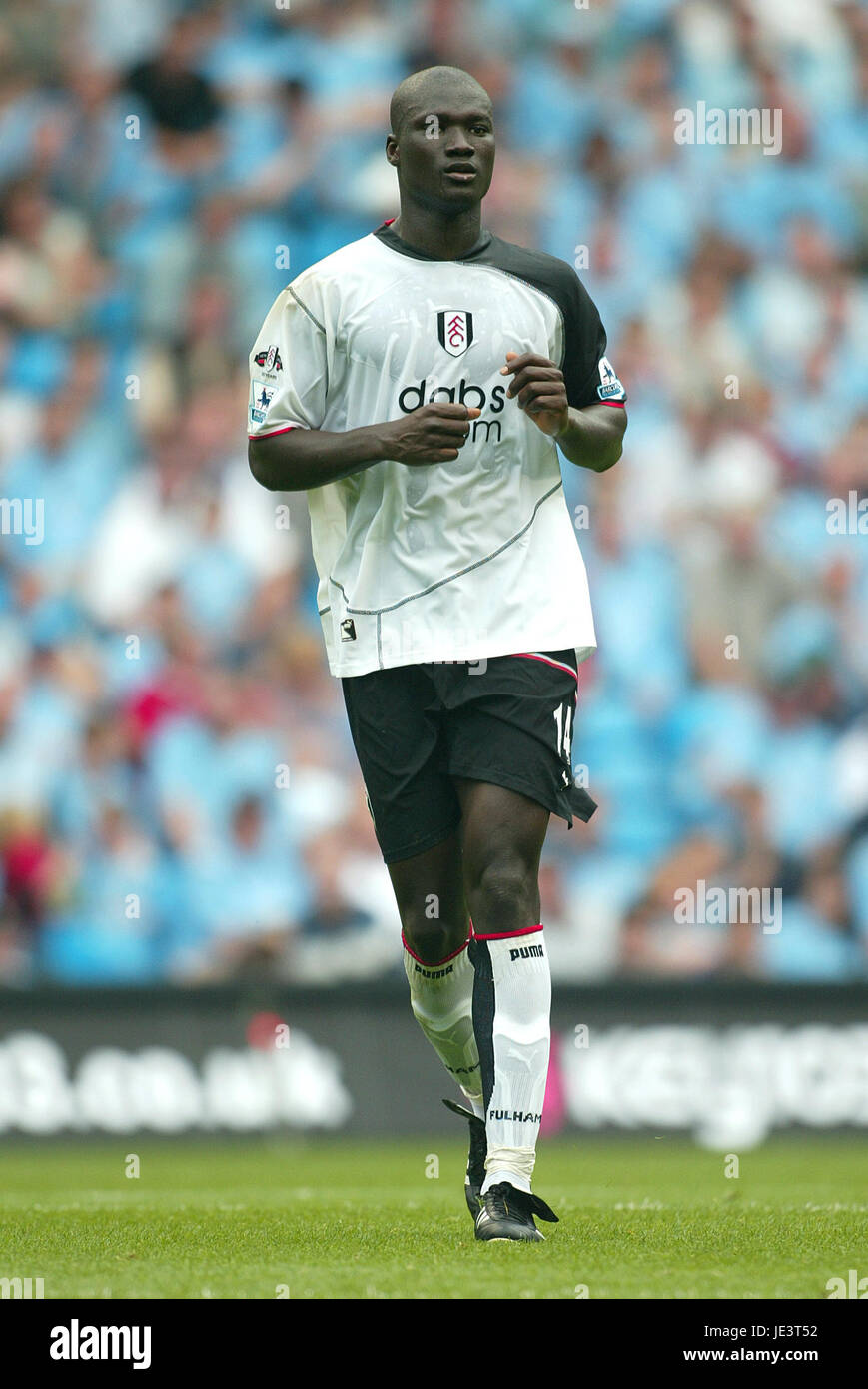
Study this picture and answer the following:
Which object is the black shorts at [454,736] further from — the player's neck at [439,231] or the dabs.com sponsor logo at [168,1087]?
the dabs.com sponsor logo at [168,1087]

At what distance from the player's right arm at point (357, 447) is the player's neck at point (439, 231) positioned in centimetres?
46

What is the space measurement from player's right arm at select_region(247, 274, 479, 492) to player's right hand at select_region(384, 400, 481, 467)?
0.03 meters

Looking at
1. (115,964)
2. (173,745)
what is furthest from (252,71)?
(115,964)

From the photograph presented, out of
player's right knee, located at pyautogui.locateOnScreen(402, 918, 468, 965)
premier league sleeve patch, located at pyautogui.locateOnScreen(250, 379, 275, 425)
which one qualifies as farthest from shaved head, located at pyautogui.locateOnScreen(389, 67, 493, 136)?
player's right knee, located at pyautogui.locateOnScreen(402, 918, 468, 965)

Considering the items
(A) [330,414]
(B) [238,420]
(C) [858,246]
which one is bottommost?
(A) [330,414]

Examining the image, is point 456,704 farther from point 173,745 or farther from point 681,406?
point 681,406

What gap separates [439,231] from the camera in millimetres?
5453

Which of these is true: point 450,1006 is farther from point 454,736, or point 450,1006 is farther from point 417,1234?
point 454,736

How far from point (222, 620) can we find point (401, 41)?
15.7ft

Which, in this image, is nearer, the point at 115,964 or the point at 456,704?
the point at 456,704

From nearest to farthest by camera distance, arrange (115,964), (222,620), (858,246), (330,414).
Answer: (330,414), (115,964), (222,620), (858,246)

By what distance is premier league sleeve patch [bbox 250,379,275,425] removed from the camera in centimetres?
542

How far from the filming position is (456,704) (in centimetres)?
529

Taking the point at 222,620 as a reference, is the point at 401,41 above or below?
above
